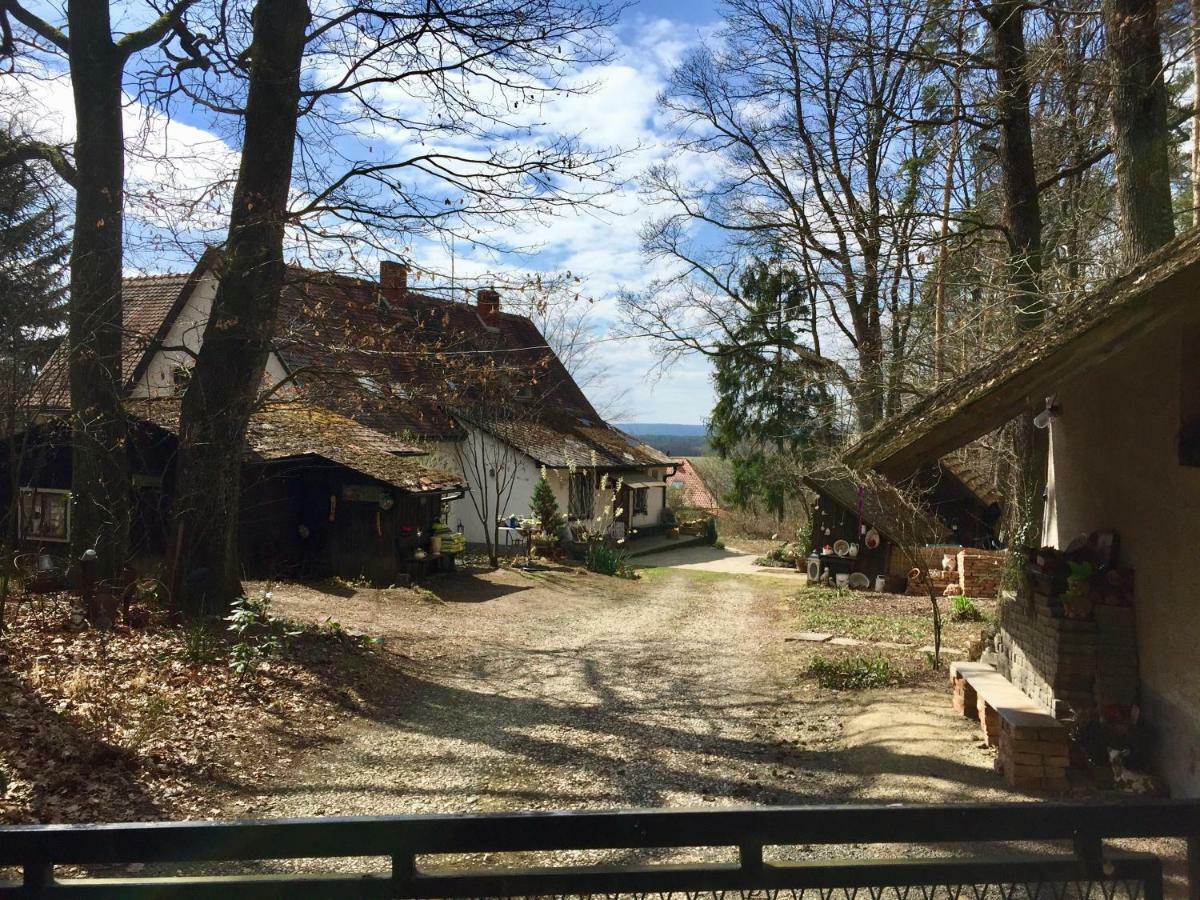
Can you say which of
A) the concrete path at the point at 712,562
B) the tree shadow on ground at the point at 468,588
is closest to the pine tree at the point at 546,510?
the concrete path at the point at 712,562

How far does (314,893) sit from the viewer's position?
218cm

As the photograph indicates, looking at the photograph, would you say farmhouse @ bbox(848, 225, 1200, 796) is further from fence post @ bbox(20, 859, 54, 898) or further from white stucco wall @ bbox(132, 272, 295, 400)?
white stucco wall @ bbox(132, 272, 295, 400)

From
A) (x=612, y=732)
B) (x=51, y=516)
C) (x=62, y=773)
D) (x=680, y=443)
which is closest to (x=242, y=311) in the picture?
(x=62, y=773)

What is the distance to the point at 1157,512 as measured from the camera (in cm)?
545

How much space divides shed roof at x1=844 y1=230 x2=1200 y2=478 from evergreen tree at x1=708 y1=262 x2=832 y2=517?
17.6 metres

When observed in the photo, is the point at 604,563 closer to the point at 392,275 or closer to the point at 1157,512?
the point at 392,275

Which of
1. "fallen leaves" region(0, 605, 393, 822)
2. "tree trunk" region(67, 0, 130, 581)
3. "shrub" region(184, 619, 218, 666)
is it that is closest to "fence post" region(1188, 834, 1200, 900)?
"fallen leaves" region(0, 605, 393, 822)

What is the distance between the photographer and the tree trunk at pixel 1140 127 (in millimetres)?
7391

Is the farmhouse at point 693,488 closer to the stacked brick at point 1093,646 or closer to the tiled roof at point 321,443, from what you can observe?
the tiled roof at point 321,443

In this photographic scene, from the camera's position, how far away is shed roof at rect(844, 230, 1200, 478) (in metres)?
3.84

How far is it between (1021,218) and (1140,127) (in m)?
2.44

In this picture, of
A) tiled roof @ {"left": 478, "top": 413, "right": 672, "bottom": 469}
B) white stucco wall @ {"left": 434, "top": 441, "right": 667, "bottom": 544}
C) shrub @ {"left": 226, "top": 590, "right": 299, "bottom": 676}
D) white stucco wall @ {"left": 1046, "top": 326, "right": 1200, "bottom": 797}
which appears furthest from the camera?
white stucco wall @ {"left": 434, "top": 441, "right": 667, "bottom": 544}

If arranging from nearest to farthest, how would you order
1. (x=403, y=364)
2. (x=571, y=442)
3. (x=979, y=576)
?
(x=403, y=364) → (x=979, y=576) → (x=571, y=442)

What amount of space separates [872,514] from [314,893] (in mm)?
19898
